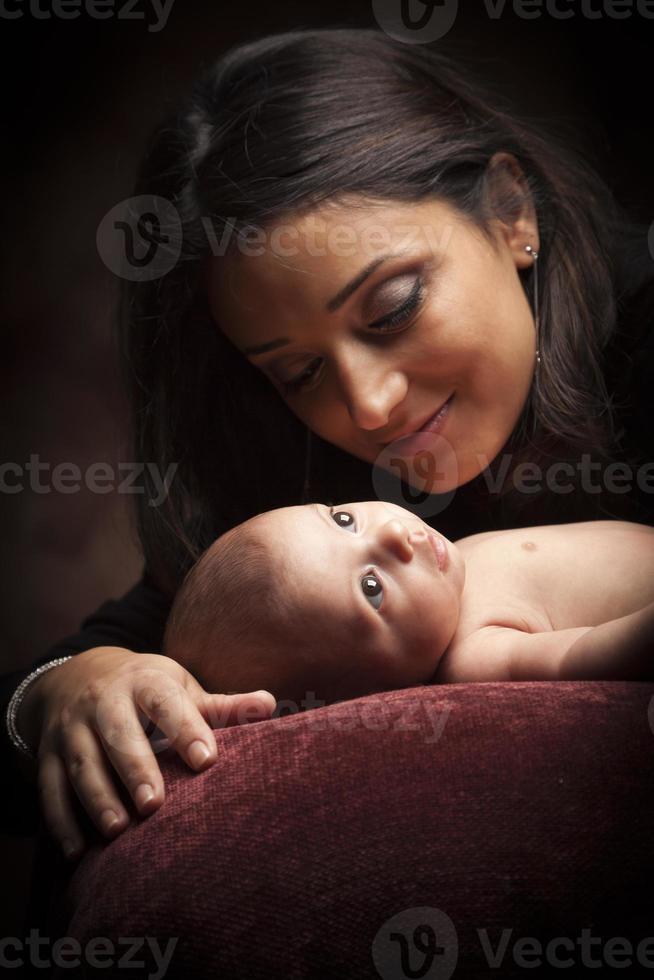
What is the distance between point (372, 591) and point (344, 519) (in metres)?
0.10

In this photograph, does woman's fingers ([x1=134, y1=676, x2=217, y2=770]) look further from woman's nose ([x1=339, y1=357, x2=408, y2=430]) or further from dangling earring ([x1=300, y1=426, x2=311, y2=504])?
dangling earring ([x1=300, y1=426, x2=311, y2=504])

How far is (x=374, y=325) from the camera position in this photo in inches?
48.6

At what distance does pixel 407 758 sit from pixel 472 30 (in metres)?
1.85

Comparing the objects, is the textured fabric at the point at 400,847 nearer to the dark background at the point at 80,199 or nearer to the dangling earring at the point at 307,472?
the dangling earring at the point at 307,472

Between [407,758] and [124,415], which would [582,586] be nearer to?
[407,758]

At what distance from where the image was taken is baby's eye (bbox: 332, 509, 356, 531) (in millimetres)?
1083

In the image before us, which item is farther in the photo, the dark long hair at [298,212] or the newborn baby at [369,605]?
the dark long hair at [298,212]

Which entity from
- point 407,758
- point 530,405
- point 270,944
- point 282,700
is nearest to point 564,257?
point 530,405

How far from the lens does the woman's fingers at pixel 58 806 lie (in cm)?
86

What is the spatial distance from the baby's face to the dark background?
4.03ft

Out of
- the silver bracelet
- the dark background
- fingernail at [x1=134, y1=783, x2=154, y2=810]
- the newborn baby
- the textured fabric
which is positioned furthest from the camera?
the dark background

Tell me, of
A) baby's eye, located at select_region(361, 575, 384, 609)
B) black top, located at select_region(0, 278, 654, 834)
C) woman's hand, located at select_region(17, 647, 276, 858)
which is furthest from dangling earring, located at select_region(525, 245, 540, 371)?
woman's hand, located at select_region(17, 647, 276, 858)

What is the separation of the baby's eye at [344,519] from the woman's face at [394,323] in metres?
0.18

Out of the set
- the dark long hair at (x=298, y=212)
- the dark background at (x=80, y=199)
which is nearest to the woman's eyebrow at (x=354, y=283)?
the dark long hair at (x=298, y=212)
